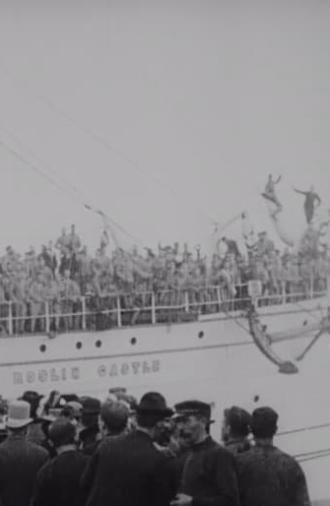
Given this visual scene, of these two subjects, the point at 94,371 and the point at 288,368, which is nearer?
the point at 94,371

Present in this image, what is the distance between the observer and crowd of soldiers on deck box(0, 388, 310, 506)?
506cm

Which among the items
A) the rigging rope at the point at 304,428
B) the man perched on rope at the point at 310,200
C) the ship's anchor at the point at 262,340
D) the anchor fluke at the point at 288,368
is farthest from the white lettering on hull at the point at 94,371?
the man perched on rope at the point at 310,200

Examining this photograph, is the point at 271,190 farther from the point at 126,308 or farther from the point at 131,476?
the point at 131,476

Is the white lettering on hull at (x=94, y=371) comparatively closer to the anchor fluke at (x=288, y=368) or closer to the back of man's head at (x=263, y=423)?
the anchor fluke at (x=288, y=368)

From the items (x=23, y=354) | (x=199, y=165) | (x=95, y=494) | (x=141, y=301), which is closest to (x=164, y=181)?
(x=199, y=165)

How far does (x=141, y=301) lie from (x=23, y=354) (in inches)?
46.0

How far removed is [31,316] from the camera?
11.2 m

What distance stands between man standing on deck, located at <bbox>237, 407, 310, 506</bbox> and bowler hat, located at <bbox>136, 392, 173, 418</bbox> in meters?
0.39

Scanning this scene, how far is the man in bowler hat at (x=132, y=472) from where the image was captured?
506 cm

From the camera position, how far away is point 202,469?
503 centimetres

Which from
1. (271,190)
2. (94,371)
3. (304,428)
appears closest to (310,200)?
(271,190)

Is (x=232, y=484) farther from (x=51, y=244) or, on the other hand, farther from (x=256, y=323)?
(x=256, y=323)

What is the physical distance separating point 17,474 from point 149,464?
84 cm

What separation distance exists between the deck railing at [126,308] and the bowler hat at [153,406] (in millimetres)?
6002
